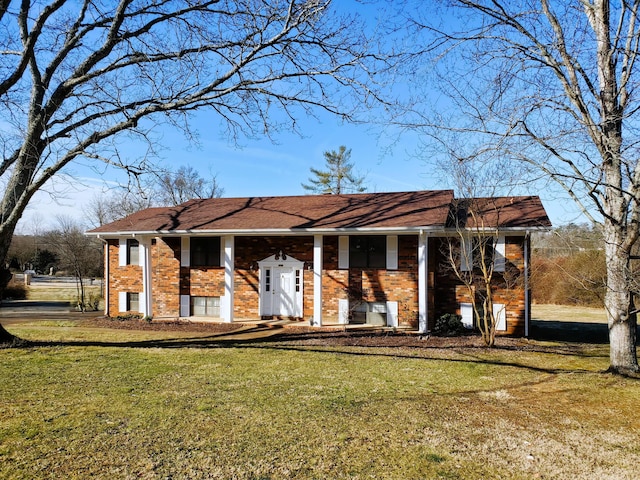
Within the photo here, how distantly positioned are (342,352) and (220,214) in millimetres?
8621

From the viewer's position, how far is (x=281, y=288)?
16.1 metres

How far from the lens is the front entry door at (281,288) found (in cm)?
1596

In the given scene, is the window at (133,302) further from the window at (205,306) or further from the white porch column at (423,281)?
the white porch column at (423,281)

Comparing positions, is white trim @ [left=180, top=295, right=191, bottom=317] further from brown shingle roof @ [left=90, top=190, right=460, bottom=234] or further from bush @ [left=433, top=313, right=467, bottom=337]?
bush @ [left=433, top=313, right=467, bottom=337]

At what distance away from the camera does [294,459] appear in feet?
14.5

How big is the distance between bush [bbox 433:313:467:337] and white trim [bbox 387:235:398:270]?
2228mm

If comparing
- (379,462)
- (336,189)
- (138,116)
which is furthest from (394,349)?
(336,189)

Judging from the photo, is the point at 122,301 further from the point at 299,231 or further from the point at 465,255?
the point at 465,255

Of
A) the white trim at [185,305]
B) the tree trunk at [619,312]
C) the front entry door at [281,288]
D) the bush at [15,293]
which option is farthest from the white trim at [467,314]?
the bush at [15,293]

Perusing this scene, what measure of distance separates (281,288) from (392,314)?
13.4 ft

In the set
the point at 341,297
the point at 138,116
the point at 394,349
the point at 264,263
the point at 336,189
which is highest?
the point at 336,189

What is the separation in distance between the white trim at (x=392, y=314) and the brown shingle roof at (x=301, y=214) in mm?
2931

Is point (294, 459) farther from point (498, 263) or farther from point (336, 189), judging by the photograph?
point (336, 189)

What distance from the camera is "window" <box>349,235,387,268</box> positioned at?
1503 centimetres
